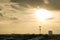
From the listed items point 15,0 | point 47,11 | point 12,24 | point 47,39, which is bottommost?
point 47,39

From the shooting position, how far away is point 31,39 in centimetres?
301

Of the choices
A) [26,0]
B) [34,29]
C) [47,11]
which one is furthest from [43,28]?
[26,0]

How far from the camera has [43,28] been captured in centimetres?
314

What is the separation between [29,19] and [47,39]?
0.52m

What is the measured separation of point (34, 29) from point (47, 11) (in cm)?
43

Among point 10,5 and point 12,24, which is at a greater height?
point 10,5

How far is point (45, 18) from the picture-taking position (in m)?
3.29

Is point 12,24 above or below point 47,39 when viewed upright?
above

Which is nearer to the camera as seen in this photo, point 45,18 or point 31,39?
point 31,39

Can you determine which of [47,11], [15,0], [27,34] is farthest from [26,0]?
[27,34]

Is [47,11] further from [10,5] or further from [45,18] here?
[10,5]

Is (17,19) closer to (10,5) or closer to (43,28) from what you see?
(10,5)

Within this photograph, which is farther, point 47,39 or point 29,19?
point 29,19

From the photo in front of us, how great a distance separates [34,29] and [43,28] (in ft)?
0.51
